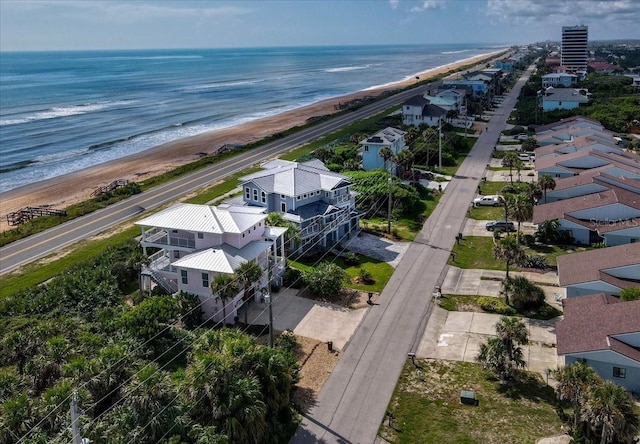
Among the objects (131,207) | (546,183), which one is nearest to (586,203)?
(546,183)

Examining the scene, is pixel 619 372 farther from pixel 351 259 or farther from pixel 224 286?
pixel 351 259

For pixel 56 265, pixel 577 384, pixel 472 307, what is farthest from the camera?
pixel 56 265

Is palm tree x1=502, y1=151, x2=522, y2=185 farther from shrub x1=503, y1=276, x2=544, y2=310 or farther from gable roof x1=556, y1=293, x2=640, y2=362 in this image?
gable roof x1=556, y1=293, x2=640, y2=362

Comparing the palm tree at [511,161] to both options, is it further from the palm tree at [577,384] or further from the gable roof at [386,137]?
the palm tree at [577,384]

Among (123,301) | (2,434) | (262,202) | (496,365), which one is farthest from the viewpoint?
(262,202)

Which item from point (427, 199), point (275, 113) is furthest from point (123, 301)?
point (275, 113)

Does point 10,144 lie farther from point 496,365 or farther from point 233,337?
point 496,365
